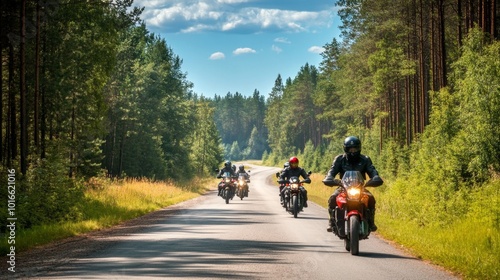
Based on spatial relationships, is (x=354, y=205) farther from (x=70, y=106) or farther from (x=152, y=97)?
(x=152, y=97)

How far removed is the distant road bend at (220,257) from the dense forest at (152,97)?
4.56 meters

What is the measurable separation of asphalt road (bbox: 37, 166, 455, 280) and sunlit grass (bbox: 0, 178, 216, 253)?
2.06m

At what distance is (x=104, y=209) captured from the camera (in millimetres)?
25828

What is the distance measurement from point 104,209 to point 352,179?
596 inches

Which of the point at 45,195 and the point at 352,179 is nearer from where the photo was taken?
the point at 352,179

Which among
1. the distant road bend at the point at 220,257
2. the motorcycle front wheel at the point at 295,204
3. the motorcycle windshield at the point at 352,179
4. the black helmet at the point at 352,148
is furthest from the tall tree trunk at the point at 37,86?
the motorcycle windshield at the point at 352,179

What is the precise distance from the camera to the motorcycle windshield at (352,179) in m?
12.8

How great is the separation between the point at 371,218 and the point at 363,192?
61 cm

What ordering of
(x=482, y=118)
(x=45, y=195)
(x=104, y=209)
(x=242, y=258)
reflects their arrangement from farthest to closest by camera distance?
1. (x=104, y=209)
2. (x=45, y=195)
3. (x=482, y=118)
4. (x=242, y=258)

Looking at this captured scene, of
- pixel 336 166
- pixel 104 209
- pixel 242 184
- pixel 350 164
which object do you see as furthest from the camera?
pixel 242 184

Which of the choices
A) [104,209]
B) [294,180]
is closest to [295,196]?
[294,180]

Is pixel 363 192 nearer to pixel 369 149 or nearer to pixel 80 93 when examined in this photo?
pixel 80 93

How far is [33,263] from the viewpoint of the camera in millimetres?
11906

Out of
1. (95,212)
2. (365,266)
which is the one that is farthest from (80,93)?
(365,266)
